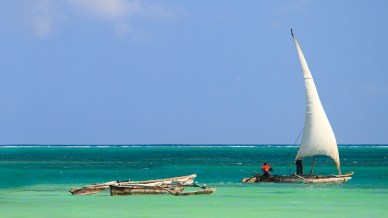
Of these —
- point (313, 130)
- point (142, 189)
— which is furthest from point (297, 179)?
point (142, 189)

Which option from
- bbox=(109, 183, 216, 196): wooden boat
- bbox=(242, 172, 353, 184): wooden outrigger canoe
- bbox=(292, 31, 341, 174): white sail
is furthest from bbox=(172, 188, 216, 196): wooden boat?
bbox=(292, 31, 341, 174): white sail

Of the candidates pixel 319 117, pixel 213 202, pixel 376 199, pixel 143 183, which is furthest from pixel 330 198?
pixel 319 117

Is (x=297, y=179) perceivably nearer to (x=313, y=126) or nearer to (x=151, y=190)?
(x=313, y=126)

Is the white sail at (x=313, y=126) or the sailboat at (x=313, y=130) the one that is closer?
the sailboat at (x=313, y=130)

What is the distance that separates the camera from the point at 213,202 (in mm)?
40031

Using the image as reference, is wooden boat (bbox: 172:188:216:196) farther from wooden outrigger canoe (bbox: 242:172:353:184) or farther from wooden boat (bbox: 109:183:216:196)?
wooden outrigger canoe (bbox: 242:172:353:184)

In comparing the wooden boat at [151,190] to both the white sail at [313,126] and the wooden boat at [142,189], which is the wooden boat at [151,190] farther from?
the white sail at [313,126]

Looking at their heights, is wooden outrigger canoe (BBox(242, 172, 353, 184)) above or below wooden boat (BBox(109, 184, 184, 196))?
above

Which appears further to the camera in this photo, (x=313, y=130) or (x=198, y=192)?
(x=313, y=130)

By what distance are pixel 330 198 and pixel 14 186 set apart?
21029 mm

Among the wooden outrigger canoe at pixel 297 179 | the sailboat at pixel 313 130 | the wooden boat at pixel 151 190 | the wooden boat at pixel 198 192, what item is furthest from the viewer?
the sailboat at pixel 313 130

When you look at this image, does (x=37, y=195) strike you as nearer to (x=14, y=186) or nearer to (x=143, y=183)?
(x=143, y=183)

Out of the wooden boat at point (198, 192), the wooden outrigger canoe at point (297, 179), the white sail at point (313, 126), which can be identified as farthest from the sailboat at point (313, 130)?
the wooden boat at point (198, 192)

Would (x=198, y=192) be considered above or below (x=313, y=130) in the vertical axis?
below
